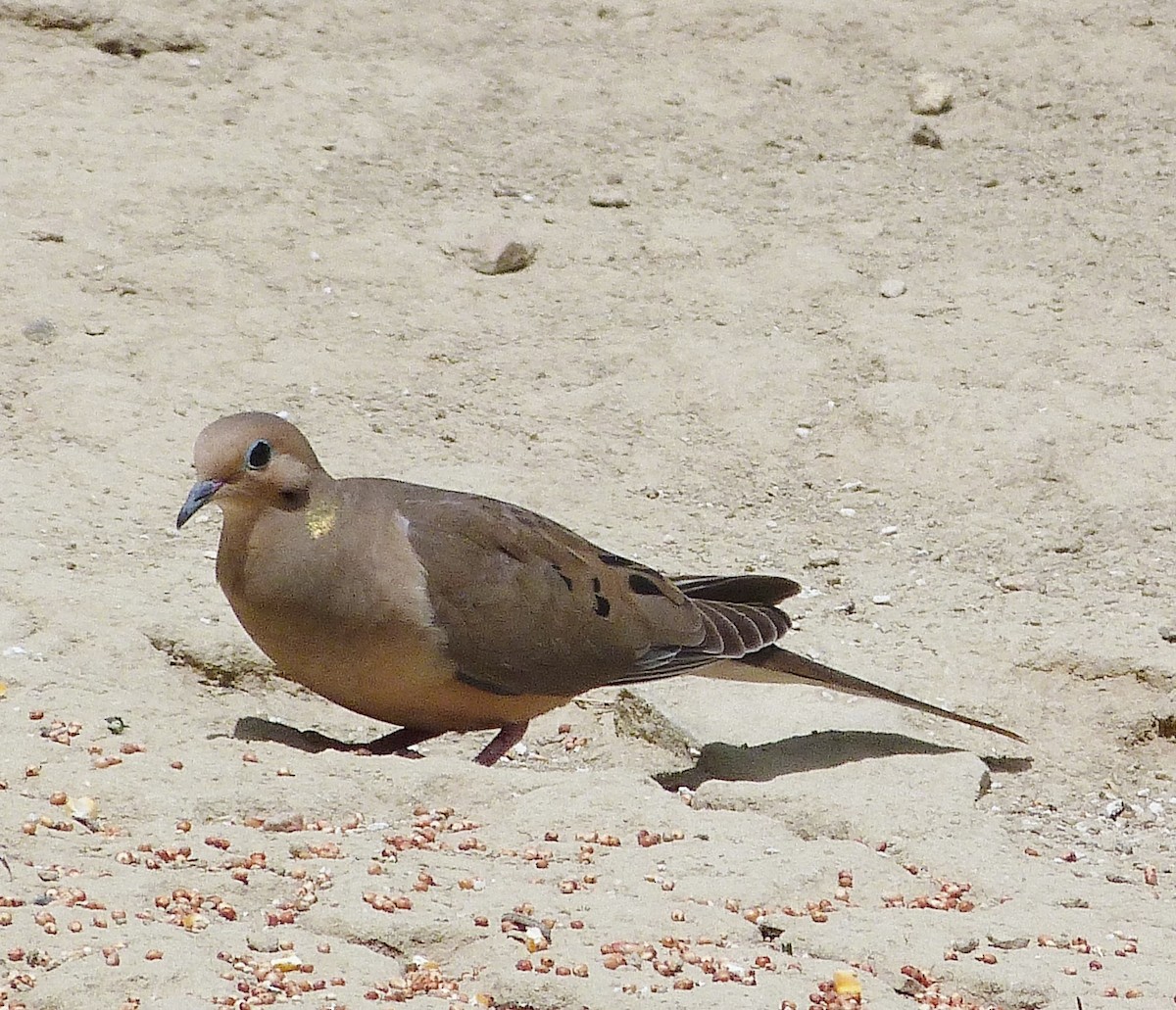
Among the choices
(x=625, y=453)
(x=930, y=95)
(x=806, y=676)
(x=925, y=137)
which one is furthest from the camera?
(x=930, y=95)

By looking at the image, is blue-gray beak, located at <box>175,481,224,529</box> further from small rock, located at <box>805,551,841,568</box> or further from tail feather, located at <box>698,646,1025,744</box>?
small rock, located at <box>805,551,841,568</box>

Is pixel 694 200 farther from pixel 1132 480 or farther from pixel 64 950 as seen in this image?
pixel 64 950

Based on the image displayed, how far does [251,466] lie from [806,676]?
5.05ft

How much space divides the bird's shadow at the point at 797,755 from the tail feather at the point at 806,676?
Result: 9 cm

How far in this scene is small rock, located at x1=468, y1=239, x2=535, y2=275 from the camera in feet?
23.2

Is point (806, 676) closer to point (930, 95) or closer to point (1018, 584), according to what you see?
point (1018, 584)

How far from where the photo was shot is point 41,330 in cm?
639

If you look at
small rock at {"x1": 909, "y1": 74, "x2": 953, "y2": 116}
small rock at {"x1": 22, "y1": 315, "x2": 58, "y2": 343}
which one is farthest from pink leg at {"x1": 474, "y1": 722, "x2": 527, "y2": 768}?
small rock at {"x1": 909, "y1": 74, "x2": 953, "y2": 116}

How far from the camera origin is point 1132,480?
616 cm

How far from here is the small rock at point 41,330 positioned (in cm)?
637

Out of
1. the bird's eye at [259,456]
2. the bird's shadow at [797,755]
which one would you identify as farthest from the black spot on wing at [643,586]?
the bird's eye at [259,456]

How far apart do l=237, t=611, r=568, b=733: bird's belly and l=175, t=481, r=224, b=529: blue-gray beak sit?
29 cm

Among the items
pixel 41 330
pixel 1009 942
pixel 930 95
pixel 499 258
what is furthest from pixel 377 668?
pixel 930 95

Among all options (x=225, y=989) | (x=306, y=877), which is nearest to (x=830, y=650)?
(x=306, y=877)
